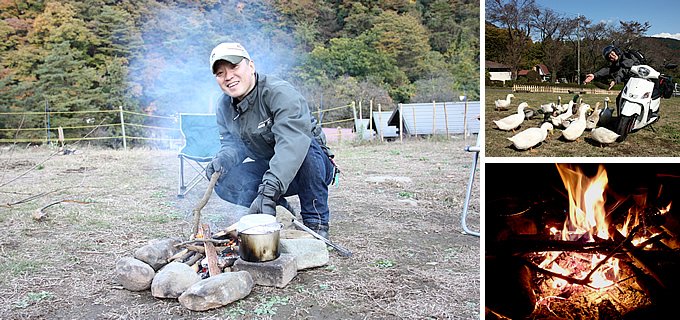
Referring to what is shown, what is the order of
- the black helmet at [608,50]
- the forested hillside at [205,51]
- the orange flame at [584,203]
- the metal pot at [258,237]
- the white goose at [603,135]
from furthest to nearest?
the forested hillside at [205,51], the white goose at [603,135], the black helmet at [608,50], the metal pot at [258,237], the orange flame at [584,203]

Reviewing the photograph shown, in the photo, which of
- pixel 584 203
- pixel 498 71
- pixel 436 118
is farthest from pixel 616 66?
pixel 436 118

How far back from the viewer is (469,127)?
1119 cm

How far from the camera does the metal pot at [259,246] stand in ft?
5.47

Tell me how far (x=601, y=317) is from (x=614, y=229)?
0.24 metres

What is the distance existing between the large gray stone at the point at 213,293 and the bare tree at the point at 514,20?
1.14 metres

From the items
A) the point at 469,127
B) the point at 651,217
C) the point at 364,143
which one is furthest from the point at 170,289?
the point at 469,127

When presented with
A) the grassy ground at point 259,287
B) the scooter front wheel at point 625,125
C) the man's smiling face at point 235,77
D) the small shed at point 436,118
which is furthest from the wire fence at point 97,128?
the man's smiling face at point 235,77

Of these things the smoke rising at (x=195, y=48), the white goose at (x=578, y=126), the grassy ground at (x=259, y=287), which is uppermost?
the smoke rising at (x=195, y=48)

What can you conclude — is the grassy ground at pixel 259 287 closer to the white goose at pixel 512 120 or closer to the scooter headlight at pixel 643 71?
the white goose at pixel 512 120

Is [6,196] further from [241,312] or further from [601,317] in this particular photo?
[601,317]

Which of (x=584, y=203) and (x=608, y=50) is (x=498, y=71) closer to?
(x=584, y=203)

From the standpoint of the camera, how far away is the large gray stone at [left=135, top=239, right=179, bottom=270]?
176 cm

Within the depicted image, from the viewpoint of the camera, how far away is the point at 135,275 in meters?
1.68

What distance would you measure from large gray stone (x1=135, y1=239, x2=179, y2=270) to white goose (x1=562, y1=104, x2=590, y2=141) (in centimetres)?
171
